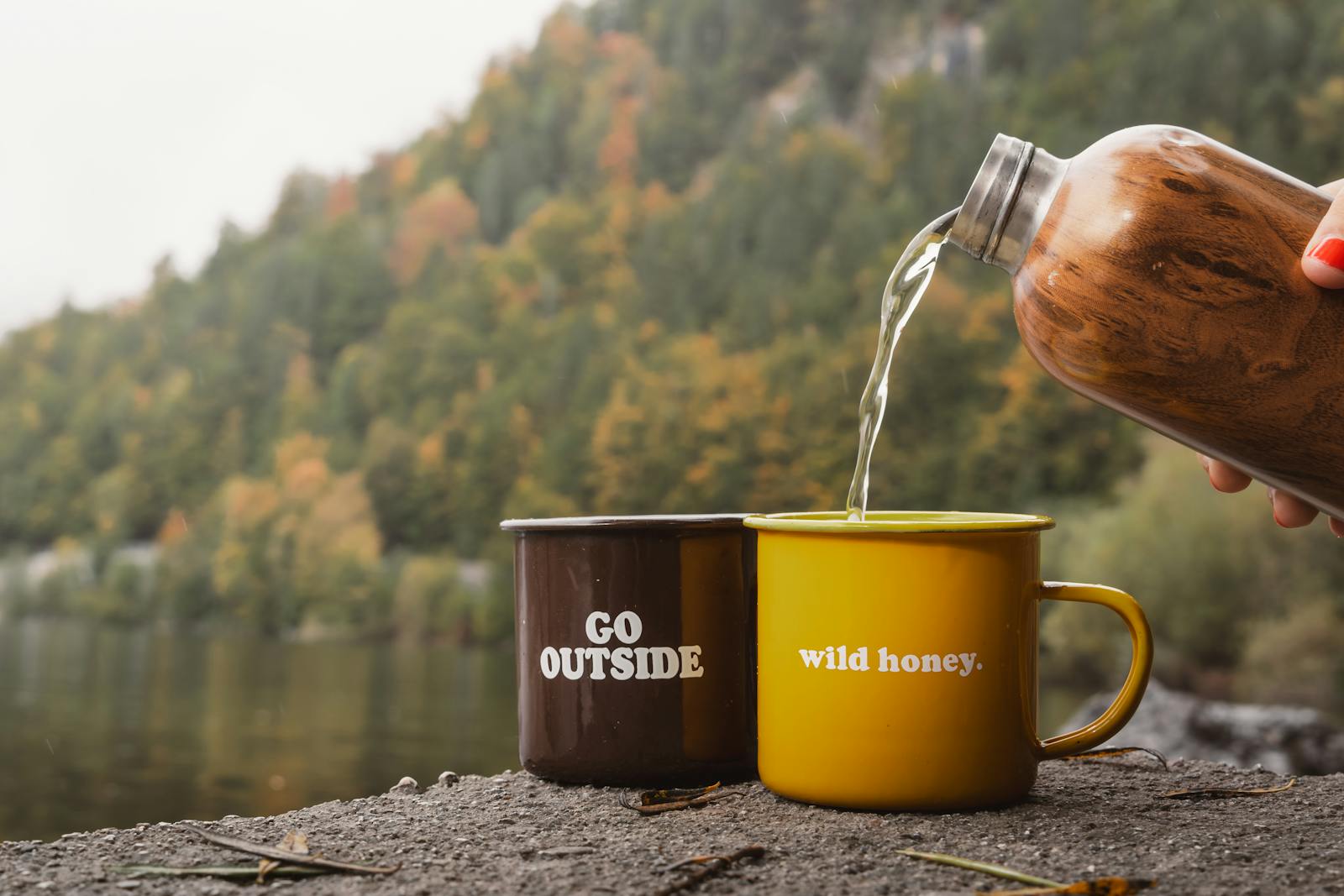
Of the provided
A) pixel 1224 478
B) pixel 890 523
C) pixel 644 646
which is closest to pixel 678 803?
pixel 644 646

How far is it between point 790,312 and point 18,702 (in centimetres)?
2093

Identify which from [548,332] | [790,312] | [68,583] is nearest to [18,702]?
[68,583]

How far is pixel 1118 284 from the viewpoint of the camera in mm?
886

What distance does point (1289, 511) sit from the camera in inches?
46.3

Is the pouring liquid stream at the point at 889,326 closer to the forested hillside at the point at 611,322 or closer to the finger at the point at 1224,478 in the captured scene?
the finger at the point at 1224,478

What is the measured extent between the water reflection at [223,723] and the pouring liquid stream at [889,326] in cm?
1454

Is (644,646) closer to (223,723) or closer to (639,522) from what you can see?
(639,522)

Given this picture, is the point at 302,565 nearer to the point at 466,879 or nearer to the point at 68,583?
the point at 68,583

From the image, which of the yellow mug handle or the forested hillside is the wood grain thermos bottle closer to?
the yellow mug handle

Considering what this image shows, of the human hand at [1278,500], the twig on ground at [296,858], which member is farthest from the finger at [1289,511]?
the twig on ground at [296,858]

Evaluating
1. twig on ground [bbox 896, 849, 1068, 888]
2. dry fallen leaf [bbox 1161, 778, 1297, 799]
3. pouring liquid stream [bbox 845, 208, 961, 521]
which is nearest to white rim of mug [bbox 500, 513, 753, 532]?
pouring liquid stream [bbox 845, 208, 961, 521]

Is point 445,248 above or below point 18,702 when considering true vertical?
above

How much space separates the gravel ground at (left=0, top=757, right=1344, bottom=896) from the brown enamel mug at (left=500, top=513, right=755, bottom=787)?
39 mm

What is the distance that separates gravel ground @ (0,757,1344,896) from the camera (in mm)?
800
